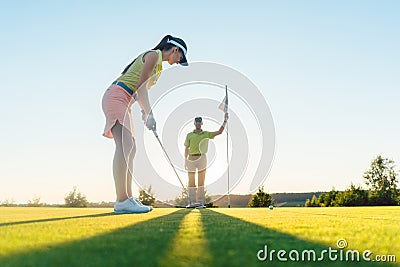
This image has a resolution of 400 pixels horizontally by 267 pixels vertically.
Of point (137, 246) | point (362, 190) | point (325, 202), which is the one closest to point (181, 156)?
point (137, 246)

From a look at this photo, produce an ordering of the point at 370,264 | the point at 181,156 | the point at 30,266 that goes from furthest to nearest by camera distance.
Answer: the point at 181,156 < the point at 370,264 < the point at 30,266

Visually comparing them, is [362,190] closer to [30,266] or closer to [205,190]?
[205,190]

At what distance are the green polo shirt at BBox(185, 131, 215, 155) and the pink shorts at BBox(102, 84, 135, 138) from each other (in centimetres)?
440

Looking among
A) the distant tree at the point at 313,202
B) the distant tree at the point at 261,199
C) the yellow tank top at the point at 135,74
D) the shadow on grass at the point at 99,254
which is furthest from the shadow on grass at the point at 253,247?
the distant tree at the point at 313,202

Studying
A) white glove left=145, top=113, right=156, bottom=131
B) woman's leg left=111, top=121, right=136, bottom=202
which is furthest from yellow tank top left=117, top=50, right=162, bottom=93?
woman's leg left=111, top=121, right=136, bottom=202

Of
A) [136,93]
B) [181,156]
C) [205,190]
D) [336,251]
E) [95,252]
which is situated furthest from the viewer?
[205,190]

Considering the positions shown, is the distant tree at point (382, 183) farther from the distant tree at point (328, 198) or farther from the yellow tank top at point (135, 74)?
the yellow tank top at point (135, 74)

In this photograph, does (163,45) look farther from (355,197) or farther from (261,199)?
(355,197)

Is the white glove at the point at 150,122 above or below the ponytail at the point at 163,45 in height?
below

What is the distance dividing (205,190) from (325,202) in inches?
1589

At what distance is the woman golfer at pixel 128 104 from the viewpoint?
4906 mm

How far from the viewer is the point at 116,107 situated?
498cm

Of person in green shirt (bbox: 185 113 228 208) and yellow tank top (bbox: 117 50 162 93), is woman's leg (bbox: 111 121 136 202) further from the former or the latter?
person in green shirt (bbox: 185 113 228 208)

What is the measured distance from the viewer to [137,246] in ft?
5.62
